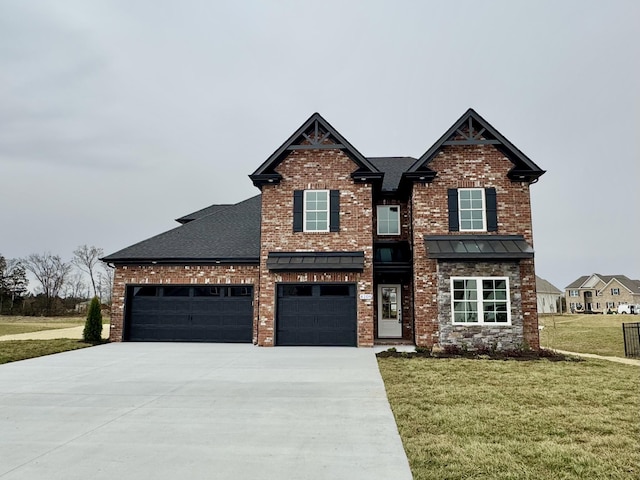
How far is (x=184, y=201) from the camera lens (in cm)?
4331

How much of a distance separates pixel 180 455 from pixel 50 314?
152ft

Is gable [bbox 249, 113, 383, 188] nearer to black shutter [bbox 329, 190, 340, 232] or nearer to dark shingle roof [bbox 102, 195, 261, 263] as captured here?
black shutter [bbox 329, 190, 340, 232]

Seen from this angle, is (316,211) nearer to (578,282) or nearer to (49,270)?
(49,270)

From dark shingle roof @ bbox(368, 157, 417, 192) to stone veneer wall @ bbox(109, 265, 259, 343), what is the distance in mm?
6973

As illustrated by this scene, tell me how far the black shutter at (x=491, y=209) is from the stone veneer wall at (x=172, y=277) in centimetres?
916

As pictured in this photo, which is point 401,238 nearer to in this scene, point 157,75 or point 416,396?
point 416,396

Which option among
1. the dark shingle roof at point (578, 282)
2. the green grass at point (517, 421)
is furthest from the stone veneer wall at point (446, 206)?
the dark shingle roof at point (578, 282)

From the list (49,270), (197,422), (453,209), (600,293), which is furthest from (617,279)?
(49,270)

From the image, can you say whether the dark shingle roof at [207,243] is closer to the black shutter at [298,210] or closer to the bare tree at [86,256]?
the black shutter at [298,210]

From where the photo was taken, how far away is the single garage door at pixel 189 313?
16922mm

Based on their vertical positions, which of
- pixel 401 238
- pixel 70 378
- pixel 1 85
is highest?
pixel 1 85

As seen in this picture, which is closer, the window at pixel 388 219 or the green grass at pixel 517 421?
the green grass at pixel 517 421

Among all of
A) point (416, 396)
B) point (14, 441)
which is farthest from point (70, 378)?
point (416, 396)

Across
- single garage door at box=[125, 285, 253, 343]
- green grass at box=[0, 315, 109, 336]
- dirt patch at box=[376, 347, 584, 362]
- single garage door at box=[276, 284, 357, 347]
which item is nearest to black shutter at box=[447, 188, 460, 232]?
single garage door at box=[276, 284, 357, 347]
